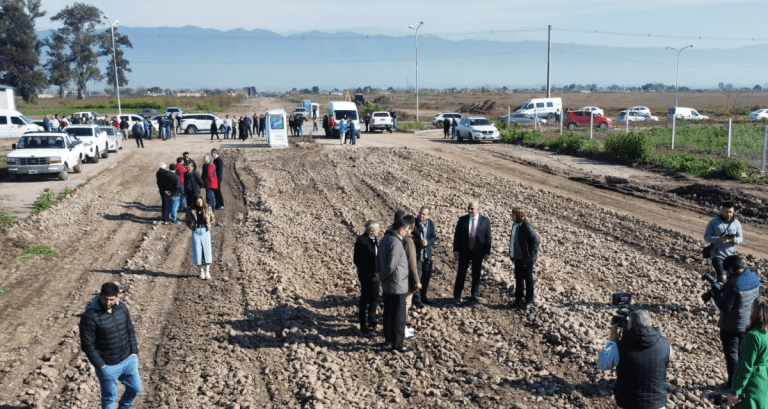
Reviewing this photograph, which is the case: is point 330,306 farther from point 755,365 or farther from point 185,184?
point 185,184

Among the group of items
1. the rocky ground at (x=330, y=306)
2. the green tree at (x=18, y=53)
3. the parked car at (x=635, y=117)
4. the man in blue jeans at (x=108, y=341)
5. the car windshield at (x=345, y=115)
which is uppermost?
the green tree at (x=18, y=53)

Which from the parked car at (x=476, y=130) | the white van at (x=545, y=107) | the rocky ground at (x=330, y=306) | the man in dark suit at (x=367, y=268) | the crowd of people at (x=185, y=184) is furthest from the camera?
the white van at (x=545, y=107)

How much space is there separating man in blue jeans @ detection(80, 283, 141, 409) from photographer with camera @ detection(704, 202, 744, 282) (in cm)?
739

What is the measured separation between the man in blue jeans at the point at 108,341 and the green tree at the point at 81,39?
10486 centimetres

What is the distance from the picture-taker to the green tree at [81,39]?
10094 cm

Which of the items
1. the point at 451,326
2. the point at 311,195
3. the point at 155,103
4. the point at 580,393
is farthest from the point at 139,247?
the point at 155,103

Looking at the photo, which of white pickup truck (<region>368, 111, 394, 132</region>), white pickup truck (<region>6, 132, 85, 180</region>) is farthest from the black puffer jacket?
white pickup truck (<region>368, 111, 394, 132</region>)

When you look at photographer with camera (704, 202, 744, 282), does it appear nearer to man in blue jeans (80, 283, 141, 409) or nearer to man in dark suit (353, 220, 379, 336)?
man in dark suit (353, 220, 379, 336)

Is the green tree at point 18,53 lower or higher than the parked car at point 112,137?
higher

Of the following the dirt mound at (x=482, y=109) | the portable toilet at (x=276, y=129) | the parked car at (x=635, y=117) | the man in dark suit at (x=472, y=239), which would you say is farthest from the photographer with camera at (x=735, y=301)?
the dirt mound at (x=482, y=109)

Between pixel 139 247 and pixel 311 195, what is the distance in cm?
658

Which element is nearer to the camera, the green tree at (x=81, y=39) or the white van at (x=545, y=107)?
the white van at (x=545, y=107)

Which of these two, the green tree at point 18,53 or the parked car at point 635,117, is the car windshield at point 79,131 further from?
the green tree at point 18,53

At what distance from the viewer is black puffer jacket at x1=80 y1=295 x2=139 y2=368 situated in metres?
6.24
